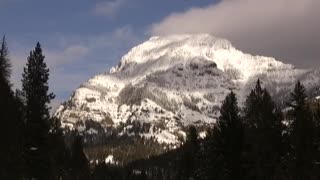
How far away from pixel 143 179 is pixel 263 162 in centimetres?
9404

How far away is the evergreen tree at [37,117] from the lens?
5712cm

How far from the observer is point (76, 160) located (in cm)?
10862

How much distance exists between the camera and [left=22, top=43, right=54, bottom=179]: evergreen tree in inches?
2249

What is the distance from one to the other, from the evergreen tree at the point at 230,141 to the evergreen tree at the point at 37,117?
15.7 m

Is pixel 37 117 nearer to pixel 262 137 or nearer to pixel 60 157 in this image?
pixel 262 137

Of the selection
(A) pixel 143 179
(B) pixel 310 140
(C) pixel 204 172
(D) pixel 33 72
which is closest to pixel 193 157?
(C) pixel 204 172

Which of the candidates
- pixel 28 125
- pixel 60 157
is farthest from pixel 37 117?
pixel 60 157

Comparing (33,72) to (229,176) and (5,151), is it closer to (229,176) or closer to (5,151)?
(5,151)

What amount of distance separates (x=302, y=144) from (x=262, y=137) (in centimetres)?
517

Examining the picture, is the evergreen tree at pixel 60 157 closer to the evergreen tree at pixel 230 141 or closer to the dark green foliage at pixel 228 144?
the dark green foliage at pixel 228 144

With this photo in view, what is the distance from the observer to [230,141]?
5753 cm

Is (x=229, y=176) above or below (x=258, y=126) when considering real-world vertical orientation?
below

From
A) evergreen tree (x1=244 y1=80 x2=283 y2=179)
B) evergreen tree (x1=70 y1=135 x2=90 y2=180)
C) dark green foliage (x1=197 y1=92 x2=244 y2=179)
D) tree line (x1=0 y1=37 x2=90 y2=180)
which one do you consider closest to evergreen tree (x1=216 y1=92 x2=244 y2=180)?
dark green foliage (x1=197 y1=92 x2=244 y2=179)

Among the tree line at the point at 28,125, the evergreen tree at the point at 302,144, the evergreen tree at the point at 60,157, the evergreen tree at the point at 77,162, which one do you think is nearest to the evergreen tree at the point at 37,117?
the tree line at the point at 28,125
